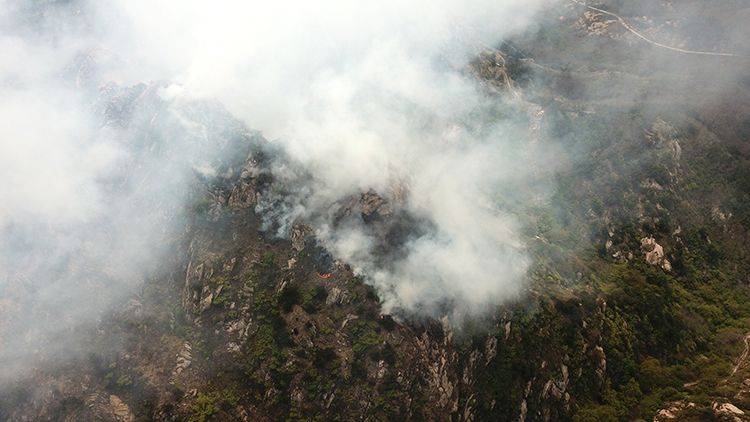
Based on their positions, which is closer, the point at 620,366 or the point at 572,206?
the point at 620,366

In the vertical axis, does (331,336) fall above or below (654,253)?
above

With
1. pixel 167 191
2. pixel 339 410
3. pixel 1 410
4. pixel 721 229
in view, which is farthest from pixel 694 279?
pixel 1 410

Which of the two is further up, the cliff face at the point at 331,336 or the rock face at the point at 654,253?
the cliff face at the point at 331,336

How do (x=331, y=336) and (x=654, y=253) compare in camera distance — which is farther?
(x=654, y=253)

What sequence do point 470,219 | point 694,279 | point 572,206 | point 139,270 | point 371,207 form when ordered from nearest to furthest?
point 139,270 → point 371,207 → point 470,219 → point 694,279 → point 572,206

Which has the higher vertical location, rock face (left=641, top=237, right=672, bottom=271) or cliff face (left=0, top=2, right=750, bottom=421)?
cliff face (left=0, top=2, right=750, bottom=421)

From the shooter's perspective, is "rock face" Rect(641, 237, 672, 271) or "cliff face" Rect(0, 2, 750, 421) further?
"rock face" Rect(641, 237, 672, 271)

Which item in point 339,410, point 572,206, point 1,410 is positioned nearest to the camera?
point 1,410

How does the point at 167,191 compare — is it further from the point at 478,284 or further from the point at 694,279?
the point at 694,279

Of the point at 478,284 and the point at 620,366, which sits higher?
the point at 478,284

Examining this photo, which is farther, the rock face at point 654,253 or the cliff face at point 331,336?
the rock face at point 654,253

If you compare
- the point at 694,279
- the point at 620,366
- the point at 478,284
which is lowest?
the point at 694,279
